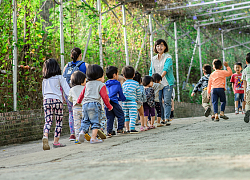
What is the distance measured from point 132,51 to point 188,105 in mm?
3383

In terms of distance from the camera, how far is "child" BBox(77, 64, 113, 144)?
485cm

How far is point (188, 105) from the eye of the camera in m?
13.2

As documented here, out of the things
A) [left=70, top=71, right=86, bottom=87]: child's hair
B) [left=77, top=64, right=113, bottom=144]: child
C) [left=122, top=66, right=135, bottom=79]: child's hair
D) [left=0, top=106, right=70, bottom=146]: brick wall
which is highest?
[left=122, top=66, right=135, bottom=79]: child's hair

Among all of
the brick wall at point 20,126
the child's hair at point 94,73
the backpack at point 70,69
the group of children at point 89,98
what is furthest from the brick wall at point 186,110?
the child's hair at point 94,73

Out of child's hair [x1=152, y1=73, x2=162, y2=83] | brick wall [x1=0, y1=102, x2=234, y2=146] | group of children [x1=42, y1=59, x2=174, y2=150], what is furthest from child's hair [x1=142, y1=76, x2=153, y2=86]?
brick wall [x1=0, y1=102, x2=234, y2=146]

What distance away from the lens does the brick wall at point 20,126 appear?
19.0 feet

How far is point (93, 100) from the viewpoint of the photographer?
492 cm

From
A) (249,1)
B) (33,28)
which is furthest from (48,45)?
(249,1)

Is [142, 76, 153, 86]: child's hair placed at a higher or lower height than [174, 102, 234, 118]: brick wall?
higher

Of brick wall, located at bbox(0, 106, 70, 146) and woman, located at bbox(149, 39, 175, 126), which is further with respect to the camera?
woman, located at bbox(149, 39, 175, 126)

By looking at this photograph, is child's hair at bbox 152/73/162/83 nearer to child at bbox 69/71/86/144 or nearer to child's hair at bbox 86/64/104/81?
child at bbox 69/71/86/144

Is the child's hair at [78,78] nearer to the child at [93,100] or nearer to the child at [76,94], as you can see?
the child at [76,94]

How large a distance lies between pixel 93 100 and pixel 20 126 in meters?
1.96

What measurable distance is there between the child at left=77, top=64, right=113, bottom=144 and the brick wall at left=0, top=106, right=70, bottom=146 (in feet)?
5.37
